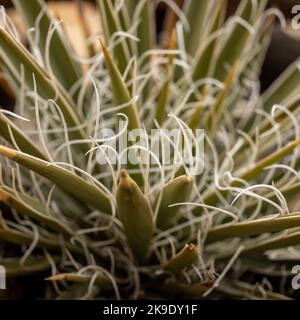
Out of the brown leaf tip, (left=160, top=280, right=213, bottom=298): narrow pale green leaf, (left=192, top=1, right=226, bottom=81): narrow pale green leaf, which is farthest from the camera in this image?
(left=192, top=1, right=226, bottom=81): narrow pale green leaf

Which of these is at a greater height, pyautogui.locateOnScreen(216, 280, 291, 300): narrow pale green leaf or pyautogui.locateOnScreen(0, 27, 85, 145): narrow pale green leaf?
pyautogui.locateOnScreen(0, 27, 85, 145): narrow pale green leaf

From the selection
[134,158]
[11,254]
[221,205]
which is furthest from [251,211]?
[11,254]

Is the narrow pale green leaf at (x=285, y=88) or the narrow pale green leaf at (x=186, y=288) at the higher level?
the narrow pale green leaf at (x=285, y=88)

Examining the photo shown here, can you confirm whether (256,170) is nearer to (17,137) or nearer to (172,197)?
(172,197)

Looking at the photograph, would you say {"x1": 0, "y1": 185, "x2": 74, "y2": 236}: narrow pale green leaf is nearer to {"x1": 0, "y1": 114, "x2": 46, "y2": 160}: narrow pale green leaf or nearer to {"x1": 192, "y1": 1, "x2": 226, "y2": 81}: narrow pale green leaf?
{"x1": 0, "y1": 114, "x2": 46, "y2": 160}: narrow pale green leaf

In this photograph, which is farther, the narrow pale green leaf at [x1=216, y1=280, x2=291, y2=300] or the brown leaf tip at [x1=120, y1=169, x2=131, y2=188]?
the narrow pale green leaf at [x1=216, y1=280, x2=291, y2=300]

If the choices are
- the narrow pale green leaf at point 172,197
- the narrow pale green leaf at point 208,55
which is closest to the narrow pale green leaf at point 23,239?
the narrow pale green leaf at point 172,197

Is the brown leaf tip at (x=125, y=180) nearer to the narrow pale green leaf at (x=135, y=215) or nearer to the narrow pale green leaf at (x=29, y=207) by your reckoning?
the narrow pale green leaf at (x=135, y=215)

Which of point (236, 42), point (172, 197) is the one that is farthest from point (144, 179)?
point (236, 42)

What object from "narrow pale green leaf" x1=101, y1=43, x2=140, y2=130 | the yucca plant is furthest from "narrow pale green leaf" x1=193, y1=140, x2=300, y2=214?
"narrow pale green leaf" x1=101, y1=43, x2=140, y2=130
